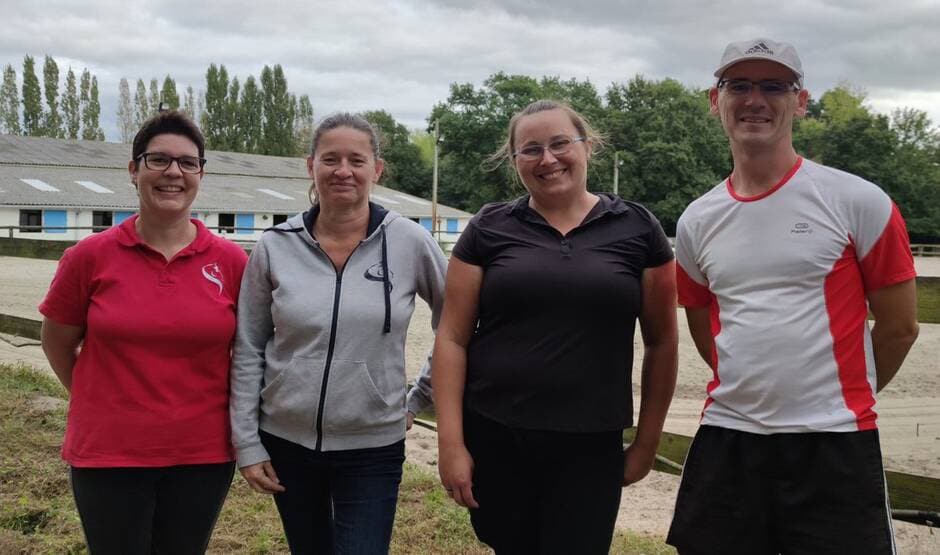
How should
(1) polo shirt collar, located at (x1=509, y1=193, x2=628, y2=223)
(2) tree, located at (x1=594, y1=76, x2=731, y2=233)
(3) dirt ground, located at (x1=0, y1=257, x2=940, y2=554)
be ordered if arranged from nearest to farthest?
(1) polo shirt collar, located at (x1=509, y1=193, x2=628, y2=223) → (3) dirt ground, located at (x1=0, y1=257, x2=940, y2=554) → (2) tree, located at (x1=594, y1=76, x2=731, y2=233)

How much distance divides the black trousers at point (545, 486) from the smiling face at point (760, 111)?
3.02 feet

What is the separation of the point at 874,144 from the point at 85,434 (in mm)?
52216

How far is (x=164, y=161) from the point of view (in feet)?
8.18

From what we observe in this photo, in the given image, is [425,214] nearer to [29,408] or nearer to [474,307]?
[29,408]

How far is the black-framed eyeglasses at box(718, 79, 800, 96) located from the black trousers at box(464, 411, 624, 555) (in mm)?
1043

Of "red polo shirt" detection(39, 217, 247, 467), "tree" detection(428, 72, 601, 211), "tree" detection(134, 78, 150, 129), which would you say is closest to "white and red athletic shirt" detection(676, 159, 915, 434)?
"red polo shirt" detection(39, 217, 247, 467)

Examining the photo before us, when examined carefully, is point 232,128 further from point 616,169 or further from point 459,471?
point 459,471

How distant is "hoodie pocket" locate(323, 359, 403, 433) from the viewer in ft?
7.86

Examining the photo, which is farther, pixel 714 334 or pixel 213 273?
pixel 213 273

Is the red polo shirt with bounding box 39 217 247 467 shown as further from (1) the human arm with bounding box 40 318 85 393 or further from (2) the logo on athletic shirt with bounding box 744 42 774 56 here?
(2) the logo on athletic shirt with bounding box 744 42 774 56

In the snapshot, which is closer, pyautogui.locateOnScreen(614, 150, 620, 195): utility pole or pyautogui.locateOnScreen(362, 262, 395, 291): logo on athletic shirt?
pyautogui.locateOnScreen(362, 262, 395, 291): logo on athletic shirt

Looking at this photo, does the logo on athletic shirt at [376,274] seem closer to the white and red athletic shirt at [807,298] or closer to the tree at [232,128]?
the white and red athletic shirt at [807,298]

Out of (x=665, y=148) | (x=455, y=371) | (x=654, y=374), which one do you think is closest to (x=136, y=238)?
(x=455, y=371)

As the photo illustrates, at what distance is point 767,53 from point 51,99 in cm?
7121
